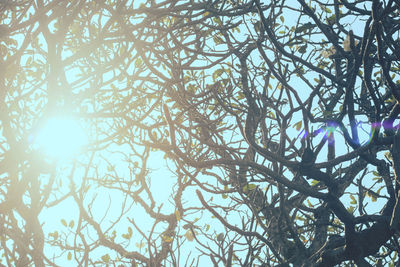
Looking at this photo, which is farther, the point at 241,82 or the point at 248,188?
the point at 241,82

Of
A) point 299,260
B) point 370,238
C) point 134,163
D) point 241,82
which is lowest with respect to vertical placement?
point 370,238

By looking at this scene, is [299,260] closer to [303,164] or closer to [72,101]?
[303,164]

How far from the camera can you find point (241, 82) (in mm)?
6246

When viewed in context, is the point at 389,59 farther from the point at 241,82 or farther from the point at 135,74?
the point at 135,74

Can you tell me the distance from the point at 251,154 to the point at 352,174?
1364 mm

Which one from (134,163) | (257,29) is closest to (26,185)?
(134,163)

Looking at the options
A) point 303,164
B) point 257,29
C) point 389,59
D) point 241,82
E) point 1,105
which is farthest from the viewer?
point 241,82

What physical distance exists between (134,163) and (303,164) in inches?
125

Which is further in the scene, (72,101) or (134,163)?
(134,163)

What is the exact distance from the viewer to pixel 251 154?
6078 mm

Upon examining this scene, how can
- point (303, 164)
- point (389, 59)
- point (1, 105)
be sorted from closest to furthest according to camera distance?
1. point (303, 164)
2. point (389, 59)
3. point (1, 105)

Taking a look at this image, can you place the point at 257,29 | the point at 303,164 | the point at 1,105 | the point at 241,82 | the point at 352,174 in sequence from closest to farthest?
1. the point at 303,164
2. the point at 1,105
3. the point at 352,174
4. the point at 257,29
5. the point at 241,82

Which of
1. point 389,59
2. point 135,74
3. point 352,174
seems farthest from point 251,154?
point 389,59

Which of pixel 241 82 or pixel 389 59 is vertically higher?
pixel 241 82
